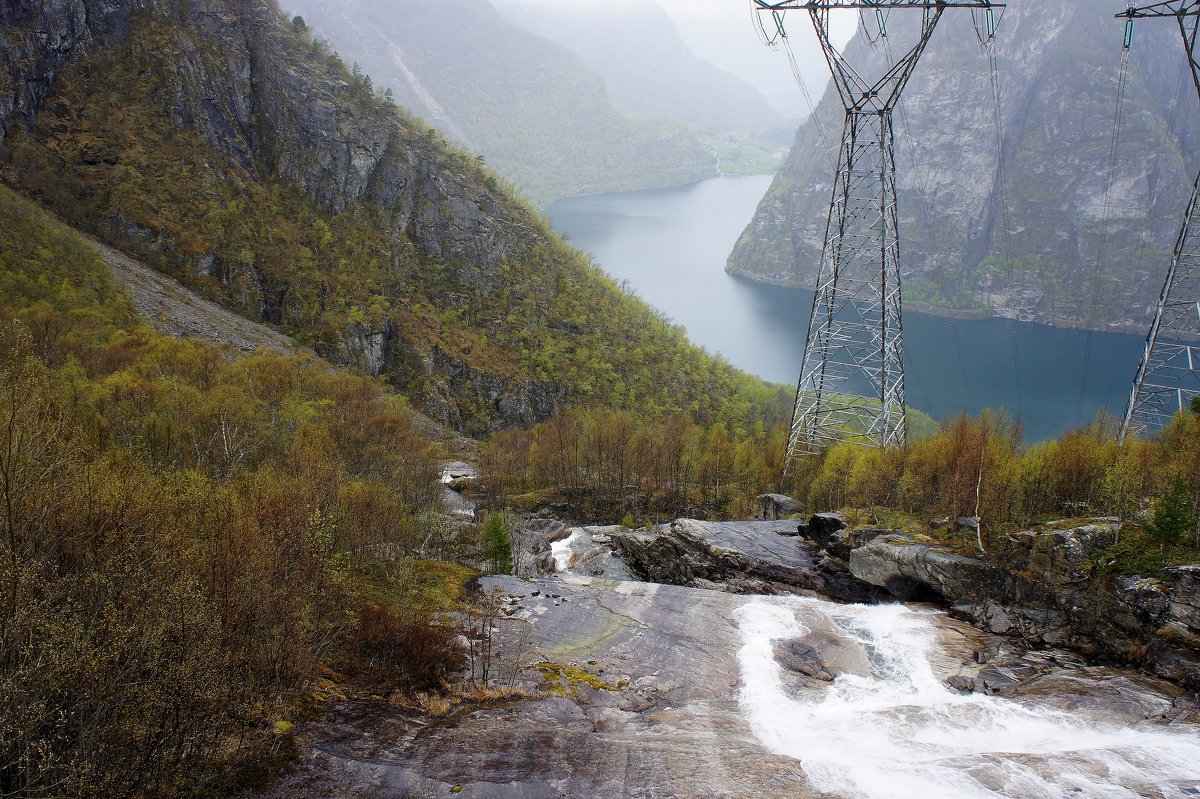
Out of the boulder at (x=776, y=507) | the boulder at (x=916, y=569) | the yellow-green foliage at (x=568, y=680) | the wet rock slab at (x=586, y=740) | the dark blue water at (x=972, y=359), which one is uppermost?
the dark blue water at (x=972, y=359)

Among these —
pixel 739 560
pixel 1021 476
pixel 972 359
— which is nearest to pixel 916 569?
pixel 739 560

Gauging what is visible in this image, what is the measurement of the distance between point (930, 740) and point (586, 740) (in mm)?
10831

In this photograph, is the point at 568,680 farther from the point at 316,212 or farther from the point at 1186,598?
the point at 316,212

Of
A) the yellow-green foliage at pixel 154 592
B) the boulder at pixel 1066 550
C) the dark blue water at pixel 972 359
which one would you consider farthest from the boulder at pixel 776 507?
the dark blue water at pixel 972 359

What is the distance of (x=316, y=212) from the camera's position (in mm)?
101625

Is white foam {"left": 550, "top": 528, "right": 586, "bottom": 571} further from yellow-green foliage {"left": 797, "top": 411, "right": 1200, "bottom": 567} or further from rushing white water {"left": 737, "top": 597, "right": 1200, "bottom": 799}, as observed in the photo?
yellow-green foliage {"left": 797, "top": 411, "right": 1200, "bottom": 567}

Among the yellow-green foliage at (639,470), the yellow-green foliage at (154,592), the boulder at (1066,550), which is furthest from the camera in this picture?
the yellow-green foliage at (639,470)

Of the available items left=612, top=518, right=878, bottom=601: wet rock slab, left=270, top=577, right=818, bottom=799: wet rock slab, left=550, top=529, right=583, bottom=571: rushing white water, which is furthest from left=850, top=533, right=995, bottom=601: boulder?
left=550, top=529, right=583, bottom=571: rushing white water

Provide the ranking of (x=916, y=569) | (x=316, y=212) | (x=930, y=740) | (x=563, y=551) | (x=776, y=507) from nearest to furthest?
(x=930, y=740) < (x=916, y=569) < (x=776, y=507) < (x=563, y=551) < (x=316, y=212)

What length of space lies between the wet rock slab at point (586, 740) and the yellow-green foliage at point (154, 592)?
6.88ft

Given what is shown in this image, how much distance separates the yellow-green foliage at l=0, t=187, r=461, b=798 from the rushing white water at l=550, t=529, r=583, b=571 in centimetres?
1212

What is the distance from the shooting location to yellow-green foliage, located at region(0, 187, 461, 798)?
11.6 m

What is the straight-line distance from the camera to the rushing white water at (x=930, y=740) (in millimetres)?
17562

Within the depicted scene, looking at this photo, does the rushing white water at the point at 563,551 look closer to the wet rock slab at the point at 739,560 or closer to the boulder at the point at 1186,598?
the wet rock slab at the point at 739,560
